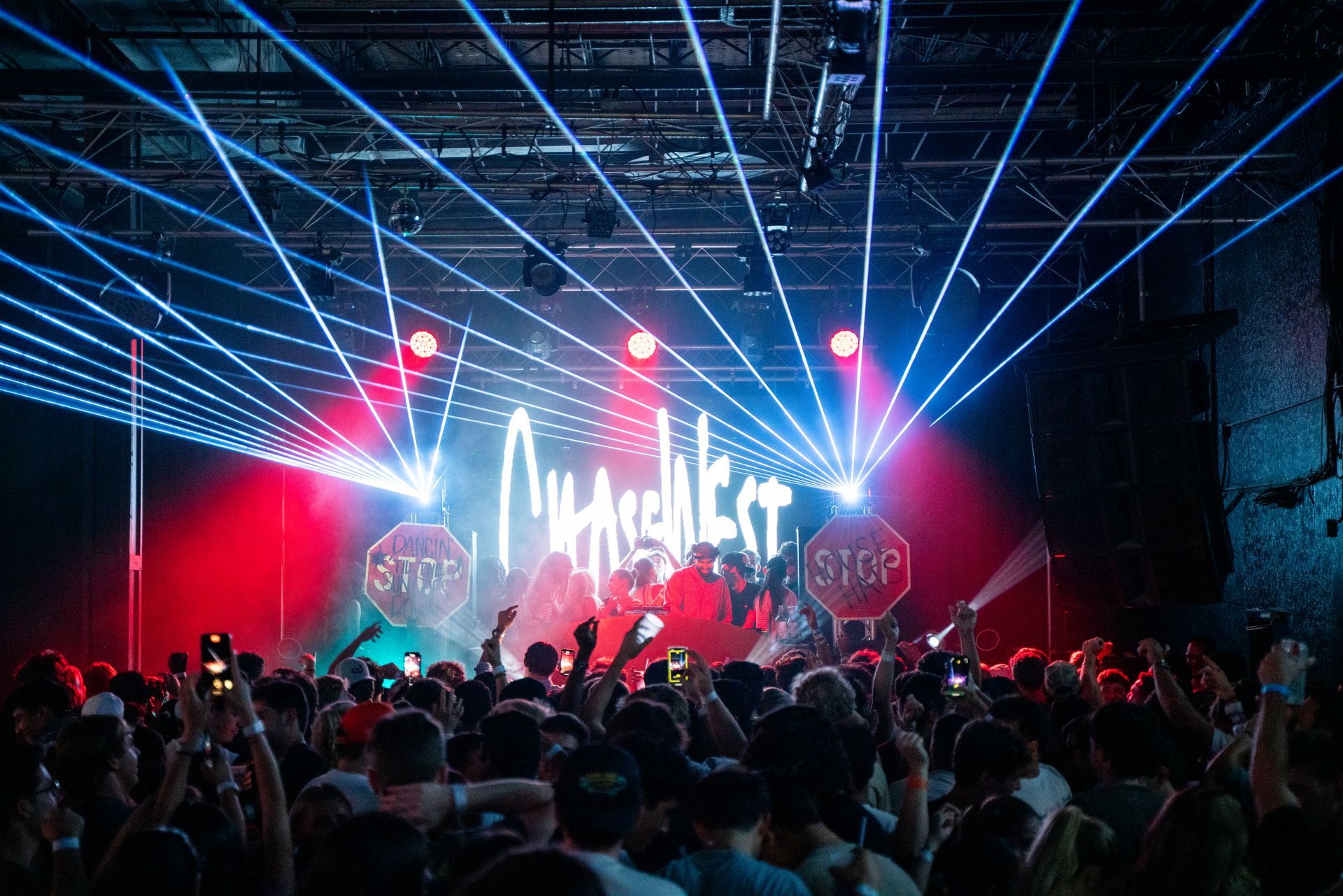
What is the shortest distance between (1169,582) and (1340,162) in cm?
341

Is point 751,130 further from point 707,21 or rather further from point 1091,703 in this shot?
point 1091,703

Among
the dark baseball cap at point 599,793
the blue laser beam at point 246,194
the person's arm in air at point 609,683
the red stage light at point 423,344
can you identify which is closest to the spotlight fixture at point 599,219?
the blue laser beam at point 246,194

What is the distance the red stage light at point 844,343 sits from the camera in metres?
14.9

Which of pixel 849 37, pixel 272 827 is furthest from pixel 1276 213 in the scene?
pixel 272 827

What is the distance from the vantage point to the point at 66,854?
3.02 m

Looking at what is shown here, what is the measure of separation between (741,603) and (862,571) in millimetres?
2184

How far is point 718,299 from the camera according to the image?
16.6 m

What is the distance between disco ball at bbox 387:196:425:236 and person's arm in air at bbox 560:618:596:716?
727 centimetres

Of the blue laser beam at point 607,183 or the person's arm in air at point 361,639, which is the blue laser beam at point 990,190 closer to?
the blue laser beam at point 607,183

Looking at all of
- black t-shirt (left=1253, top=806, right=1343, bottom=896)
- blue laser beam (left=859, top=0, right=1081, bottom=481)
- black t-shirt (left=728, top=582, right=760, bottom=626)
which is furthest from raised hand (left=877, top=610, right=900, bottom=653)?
black t-shirt (left=728, top=582, right=760, bottom=626)

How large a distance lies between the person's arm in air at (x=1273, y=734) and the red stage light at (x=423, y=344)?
1315 centimetres

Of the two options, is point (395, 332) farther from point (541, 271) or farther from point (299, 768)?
point (299, 768)

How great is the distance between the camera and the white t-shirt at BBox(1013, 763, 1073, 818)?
13.8 ft

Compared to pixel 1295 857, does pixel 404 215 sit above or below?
above
